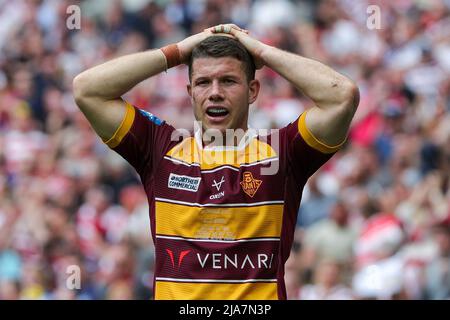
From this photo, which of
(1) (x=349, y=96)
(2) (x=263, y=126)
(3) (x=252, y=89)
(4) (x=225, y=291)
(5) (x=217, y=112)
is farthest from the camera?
(2) (x=263, y=126)

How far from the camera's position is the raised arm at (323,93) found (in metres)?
5.21

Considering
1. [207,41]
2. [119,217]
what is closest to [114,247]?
[119,217]

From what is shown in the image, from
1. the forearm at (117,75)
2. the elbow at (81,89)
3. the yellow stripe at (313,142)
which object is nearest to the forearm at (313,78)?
the yellow stripe at (313,142)

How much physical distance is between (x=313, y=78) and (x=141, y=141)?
0.84 m

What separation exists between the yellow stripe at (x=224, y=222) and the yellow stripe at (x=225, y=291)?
0.70 feet

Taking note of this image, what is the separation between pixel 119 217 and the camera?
1178 centimetres

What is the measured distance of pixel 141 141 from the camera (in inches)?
211

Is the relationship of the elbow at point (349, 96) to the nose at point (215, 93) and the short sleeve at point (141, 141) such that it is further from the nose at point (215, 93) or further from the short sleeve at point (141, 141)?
the short sleeve at point (141, 141)

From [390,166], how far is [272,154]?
5770 millimetres

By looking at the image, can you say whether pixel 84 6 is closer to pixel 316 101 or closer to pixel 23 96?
pixel 23 96

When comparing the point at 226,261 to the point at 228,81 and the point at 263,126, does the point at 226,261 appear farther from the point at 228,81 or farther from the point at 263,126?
the point at 263,126

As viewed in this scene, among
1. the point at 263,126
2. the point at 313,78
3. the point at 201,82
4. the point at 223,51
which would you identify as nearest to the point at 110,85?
the point at 201,82

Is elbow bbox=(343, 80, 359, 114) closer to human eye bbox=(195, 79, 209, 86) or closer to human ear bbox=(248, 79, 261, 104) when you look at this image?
human ear bbox=(248, 79, 261, 104)

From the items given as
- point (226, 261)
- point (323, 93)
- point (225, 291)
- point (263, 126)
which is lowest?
point (225, 291)
